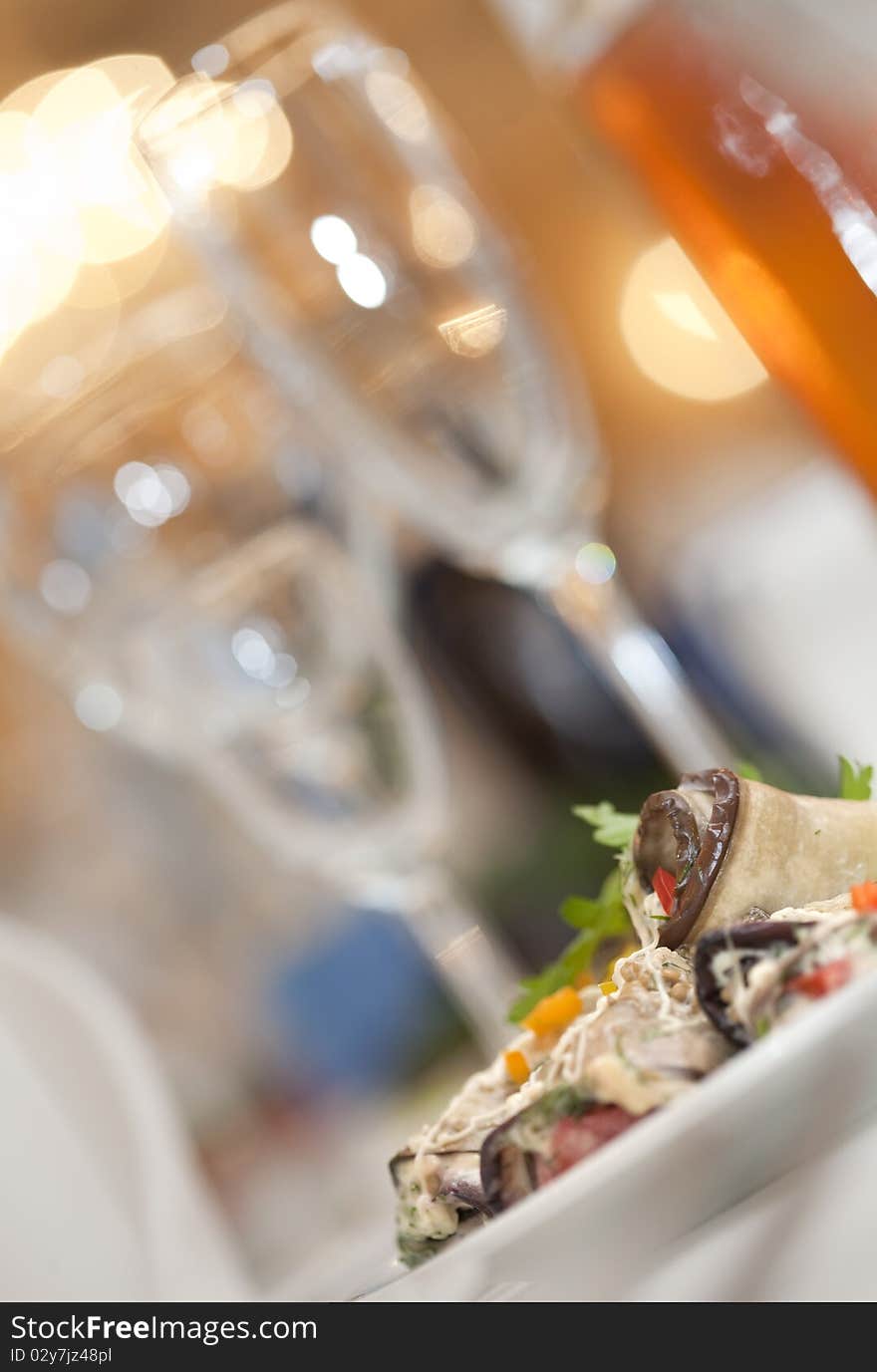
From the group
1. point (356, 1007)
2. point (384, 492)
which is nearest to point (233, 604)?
point (384, 492)

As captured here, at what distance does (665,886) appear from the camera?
209mm

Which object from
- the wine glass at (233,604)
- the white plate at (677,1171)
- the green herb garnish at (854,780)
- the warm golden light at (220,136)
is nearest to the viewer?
the white plate at (677,1171)

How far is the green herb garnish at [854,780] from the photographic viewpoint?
24 centimetres

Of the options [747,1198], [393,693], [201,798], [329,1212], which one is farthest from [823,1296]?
[201,798]

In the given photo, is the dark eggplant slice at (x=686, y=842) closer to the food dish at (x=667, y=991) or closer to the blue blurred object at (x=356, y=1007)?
the food dish at (x=667, y=991)

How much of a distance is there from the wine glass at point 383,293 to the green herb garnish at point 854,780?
0.13m

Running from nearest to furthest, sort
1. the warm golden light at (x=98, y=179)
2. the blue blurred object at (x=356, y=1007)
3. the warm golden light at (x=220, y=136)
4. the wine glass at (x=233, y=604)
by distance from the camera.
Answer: the warm golden light at (x=220, y=136) → the wine glass at (x=233, y=604) → the blue blurred object at (x=356, y=1007) → the warm golden light at (x=98, y=179)

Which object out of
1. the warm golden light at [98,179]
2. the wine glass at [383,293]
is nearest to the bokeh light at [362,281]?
the wine glass at [383,293]

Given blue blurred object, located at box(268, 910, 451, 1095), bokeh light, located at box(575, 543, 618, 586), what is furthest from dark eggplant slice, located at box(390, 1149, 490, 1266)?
blue blurred object, located at box(268, 910, 451, 1095)

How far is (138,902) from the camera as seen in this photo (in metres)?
1.32

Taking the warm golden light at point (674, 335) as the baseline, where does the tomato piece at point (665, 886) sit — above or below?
below

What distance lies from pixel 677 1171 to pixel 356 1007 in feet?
3.29

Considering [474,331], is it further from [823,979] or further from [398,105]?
[823,979]
